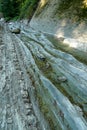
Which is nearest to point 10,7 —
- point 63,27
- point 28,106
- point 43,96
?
point 63,27

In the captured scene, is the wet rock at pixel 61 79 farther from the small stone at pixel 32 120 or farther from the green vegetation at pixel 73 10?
the green vegetation at pixel 73 10

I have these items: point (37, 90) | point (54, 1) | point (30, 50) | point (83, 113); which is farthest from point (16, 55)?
point (54, 1)

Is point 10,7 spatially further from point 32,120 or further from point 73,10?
point 32,120

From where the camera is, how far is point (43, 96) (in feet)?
18.7

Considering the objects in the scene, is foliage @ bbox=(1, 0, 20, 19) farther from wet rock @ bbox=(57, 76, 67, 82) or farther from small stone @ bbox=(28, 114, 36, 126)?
small stone @ bbox=(28, 114, 36, 126)

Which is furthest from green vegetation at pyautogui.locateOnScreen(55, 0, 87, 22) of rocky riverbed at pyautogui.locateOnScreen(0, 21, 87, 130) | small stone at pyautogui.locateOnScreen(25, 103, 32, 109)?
small stone at pyautogui.locateOnScreen(25, 103, 32, 109)

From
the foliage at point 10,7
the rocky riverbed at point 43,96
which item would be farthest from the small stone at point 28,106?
the foliage at point 10,7

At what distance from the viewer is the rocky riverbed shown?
14.9ft

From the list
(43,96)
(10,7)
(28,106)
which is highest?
(10,7)

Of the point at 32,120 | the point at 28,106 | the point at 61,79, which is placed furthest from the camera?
the point at 61,79

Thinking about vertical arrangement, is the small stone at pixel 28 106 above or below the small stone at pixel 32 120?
below

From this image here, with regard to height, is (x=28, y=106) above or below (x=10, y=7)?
below

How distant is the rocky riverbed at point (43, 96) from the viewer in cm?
454

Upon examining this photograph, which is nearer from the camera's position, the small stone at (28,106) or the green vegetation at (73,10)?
the small stone at (28,106)
